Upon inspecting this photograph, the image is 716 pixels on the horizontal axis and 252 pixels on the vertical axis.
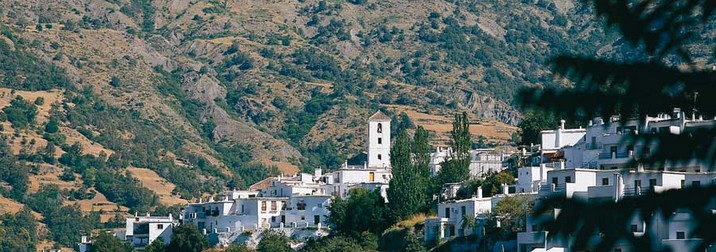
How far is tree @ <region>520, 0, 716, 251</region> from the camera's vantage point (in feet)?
22.7

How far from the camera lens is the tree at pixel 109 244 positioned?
105m

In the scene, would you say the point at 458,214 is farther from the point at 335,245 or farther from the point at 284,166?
the point at 284,166

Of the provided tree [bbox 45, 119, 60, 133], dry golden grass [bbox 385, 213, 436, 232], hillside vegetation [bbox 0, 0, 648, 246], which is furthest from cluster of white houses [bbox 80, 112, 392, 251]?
tree [bbox 45, 119, 60, 133]

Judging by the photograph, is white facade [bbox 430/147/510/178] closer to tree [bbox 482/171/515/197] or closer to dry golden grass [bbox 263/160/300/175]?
tree [bbox 482/171/515/197]

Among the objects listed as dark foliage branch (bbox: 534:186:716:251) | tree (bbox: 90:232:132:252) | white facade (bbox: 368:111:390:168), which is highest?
white facade (bbox: 368:111:390:168)

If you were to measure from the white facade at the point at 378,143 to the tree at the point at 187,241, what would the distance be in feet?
58.3

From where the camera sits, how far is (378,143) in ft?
376

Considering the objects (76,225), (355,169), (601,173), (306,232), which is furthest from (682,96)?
(76,225)

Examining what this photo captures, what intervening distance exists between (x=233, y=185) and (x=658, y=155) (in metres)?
163

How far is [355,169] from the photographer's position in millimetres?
107562

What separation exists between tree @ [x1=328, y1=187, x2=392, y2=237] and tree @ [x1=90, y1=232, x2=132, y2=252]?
17090mm

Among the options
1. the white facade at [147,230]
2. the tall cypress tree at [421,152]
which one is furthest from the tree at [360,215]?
the white facade at [147,230]

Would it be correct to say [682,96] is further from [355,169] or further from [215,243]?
[355,169]

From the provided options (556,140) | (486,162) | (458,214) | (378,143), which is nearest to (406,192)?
(556,140)
